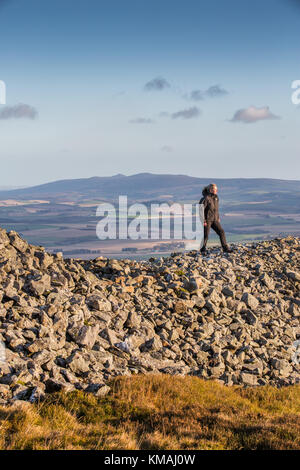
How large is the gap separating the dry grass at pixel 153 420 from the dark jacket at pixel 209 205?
10.3 m

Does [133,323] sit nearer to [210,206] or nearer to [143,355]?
[143,355]

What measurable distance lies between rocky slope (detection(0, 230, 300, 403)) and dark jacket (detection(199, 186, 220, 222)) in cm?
217

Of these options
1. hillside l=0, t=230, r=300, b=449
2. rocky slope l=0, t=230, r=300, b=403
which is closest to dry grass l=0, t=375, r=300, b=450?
hillside l=0, t=230, r=300, b=449

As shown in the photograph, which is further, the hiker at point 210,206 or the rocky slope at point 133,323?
the hiker at point 210,206

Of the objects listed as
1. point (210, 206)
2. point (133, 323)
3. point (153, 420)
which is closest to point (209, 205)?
point (210, 206)

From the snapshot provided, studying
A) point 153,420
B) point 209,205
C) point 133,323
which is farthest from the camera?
point 209,205

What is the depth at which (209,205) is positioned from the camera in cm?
1891

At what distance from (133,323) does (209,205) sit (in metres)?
8.40

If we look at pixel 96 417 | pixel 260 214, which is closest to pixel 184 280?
pixel 96 417

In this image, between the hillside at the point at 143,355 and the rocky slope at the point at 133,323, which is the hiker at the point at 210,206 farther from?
the hillside at the point at 143,355

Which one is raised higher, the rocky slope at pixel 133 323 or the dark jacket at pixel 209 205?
the dark jacket at pixel 209 205

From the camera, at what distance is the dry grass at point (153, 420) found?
6.60m

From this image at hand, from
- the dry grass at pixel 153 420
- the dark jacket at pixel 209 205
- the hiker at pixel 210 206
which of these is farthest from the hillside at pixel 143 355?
the dark jacket at pixel 209 205

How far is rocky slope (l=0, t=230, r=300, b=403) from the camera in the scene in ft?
29.8
